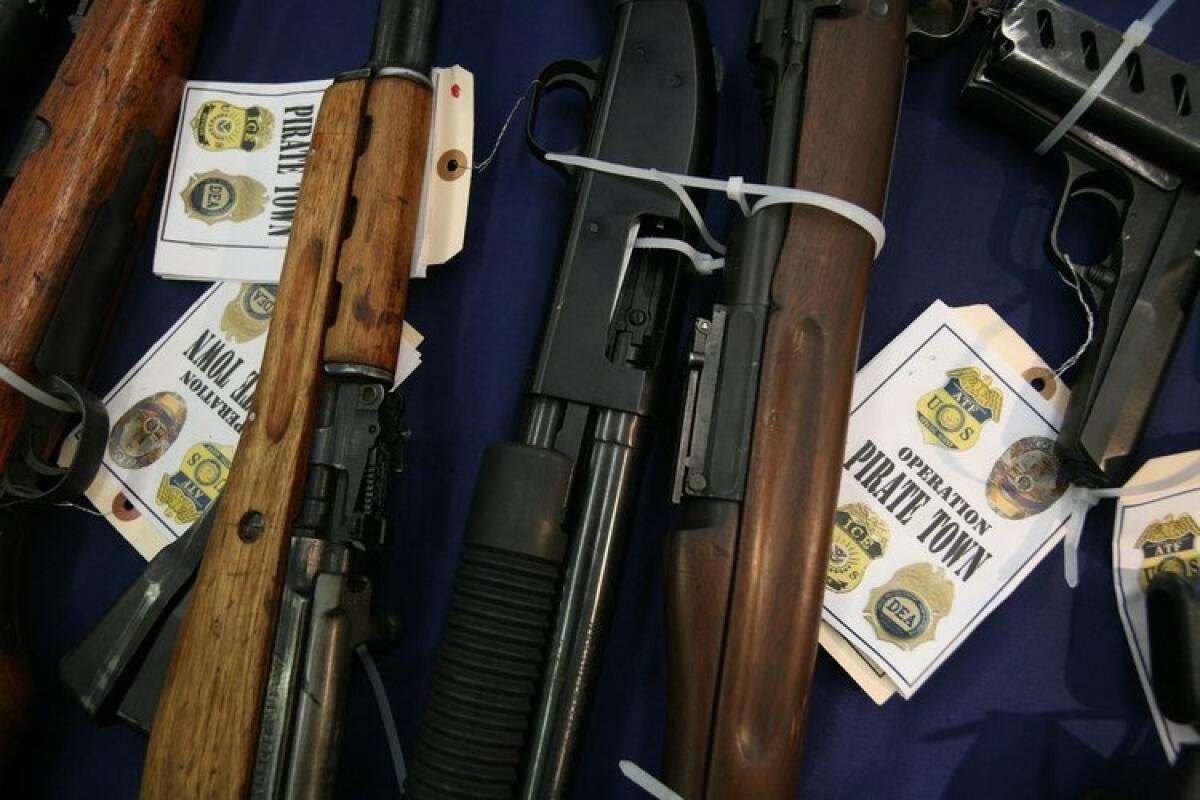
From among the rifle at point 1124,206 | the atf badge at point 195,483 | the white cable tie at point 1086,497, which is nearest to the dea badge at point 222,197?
the atf badge at point 195,483

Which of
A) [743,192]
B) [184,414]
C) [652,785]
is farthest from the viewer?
[184,414]

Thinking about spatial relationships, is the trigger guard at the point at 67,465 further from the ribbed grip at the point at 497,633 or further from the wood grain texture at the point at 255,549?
the ribbed grip at the point at 497,633

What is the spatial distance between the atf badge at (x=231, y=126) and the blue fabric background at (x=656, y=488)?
8cm

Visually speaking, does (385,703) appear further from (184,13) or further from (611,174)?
(184,13)

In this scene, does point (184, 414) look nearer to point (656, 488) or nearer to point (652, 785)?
point (656, 488)

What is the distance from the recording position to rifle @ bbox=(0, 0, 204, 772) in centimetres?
97

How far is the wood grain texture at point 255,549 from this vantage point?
79cm

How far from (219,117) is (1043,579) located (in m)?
1.17

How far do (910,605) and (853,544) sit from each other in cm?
8

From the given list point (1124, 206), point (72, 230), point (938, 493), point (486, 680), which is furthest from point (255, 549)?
point (1124, 206)

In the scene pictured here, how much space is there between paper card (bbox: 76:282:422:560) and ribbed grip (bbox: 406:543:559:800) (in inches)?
14.4

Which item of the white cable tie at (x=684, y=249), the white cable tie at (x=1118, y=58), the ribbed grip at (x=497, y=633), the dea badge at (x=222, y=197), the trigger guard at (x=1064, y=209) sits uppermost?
the white cable tie at (x=1118, y=58)

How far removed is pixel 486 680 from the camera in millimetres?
759

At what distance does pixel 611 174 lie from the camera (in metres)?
0.88
